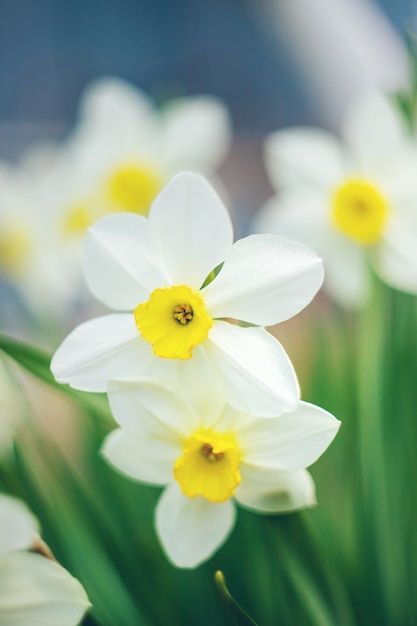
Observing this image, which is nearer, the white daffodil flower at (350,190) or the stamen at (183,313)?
the stamen at (183,313)

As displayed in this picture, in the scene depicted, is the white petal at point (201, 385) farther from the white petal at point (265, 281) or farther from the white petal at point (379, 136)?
the white petal at point (379, 136)

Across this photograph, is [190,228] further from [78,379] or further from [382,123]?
[382,123]

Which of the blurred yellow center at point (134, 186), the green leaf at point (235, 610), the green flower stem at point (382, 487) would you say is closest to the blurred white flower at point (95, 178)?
the blurred yellow center at point (134, 186)

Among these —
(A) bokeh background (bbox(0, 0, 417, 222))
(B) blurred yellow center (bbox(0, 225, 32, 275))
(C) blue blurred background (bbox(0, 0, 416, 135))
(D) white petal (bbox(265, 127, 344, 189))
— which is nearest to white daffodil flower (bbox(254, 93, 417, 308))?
(D) white petal (bbox(265, 127, 344, 189))

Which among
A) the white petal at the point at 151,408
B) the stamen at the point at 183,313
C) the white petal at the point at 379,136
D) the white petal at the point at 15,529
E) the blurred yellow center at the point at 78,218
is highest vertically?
the white petal at the point at 379,136

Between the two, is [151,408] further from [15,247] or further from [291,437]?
[15,247]

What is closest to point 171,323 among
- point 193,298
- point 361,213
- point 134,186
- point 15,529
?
point 193,298
